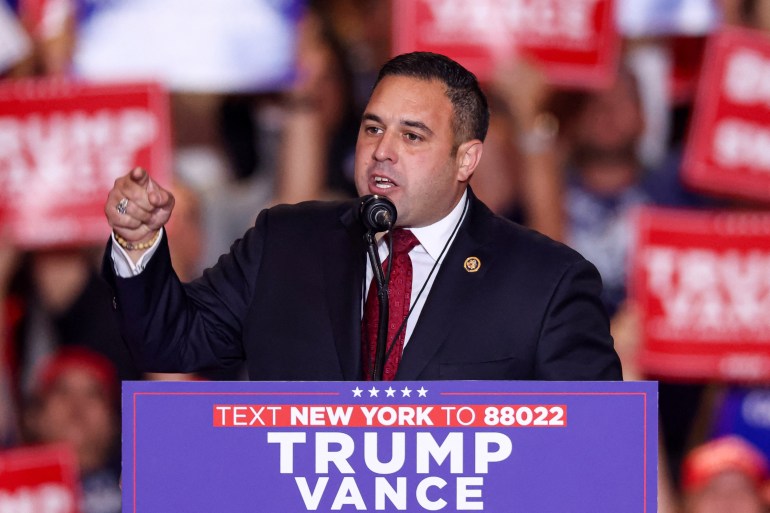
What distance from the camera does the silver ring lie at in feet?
5.98

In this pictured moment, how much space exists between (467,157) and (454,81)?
149 millimetres

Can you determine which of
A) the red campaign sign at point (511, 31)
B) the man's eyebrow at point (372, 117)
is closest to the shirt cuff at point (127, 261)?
the man's eyebrow at point (372, 117)

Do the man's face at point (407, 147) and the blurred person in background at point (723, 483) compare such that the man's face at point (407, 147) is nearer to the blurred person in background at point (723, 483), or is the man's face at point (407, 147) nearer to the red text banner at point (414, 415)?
the red text banner at point (414, 415)

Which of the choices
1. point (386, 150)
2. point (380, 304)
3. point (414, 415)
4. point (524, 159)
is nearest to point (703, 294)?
point (524, 159)

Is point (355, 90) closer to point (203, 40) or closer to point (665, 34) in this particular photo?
point (203, 40)

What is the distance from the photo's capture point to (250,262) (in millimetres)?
2150

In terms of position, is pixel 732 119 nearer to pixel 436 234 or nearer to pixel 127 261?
pixel 436 234

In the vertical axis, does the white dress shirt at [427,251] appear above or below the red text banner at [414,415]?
above

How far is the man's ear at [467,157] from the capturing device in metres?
2.19

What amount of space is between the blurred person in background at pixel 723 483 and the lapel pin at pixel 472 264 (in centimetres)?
289

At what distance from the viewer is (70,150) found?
4566mm

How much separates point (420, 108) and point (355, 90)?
267cm

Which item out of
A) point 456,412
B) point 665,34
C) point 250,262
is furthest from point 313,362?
point 665,34

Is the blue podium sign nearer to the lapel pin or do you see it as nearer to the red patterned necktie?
the red patterned necktie
